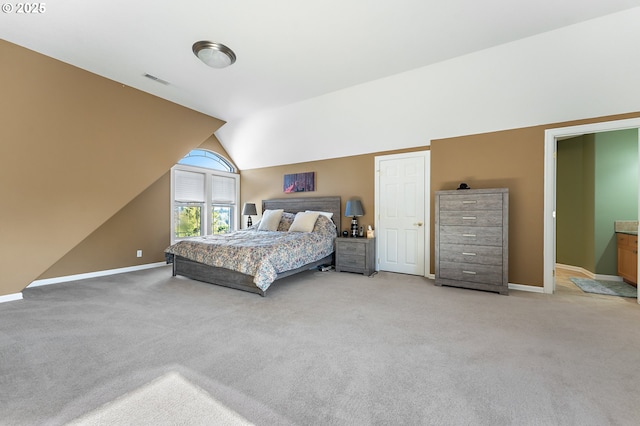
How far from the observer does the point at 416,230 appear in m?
4.66

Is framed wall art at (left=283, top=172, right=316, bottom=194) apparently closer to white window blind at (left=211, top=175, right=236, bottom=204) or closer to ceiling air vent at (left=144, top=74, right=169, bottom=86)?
white window blind at (left=211, top=175, right=236, bottom=204)

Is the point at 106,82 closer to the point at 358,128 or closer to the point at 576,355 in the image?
the point at 358,128

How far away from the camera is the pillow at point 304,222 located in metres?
5.05

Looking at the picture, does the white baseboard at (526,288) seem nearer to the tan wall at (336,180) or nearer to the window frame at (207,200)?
the tan wall at (336,180)

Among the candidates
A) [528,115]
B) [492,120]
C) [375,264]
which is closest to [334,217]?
[375,264]

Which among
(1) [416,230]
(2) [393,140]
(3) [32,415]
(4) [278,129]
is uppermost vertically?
(4) [278,129]

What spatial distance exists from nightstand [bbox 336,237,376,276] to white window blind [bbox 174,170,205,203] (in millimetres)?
3447

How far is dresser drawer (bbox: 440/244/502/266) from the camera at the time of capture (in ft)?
11.6

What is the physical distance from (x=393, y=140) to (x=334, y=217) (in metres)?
1.86

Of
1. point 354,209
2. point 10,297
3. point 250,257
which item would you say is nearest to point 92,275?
point 10,297

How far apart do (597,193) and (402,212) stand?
10.3ft

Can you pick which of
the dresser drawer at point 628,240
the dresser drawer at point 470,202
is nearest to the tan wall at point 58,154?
the dresser drawer at point 470,202

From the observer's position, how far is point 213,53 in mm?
3045

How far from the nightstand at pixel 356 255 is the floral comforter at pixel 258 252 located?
272 millimetres
